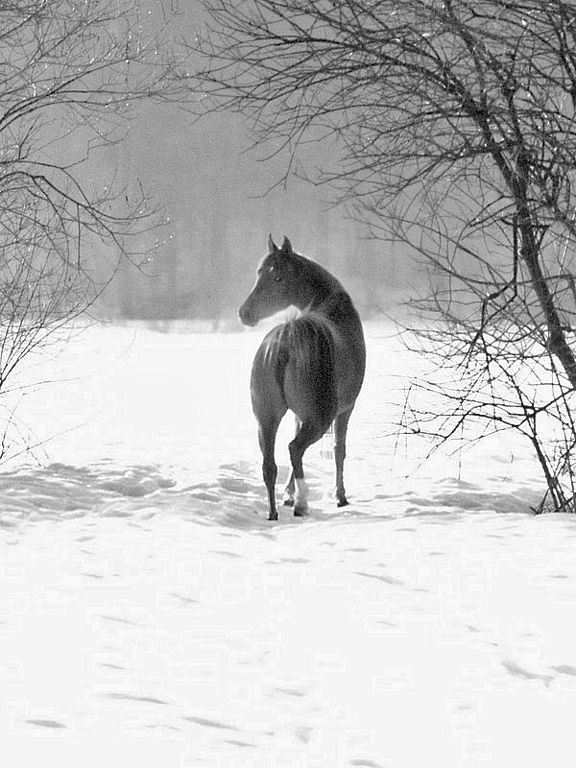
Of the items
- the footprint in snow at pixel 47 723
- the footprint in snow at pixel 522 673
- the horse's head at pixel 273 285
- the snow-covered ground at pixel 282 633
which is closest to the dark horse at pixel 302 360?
the horse's head at pixel 273 285

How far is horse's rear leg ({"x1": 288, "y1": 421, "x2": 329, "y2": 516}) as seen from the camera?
7.26 m

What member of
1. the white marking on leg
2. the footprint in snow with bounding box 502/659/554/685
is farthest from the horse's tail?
the footprint in snow with bounding box 502/659/554/685

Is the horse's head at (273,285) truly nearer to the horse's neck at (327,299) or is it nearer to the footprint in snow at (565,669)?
the horse's neck at (327,299)

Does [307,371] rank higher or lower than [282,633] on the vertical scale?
higher

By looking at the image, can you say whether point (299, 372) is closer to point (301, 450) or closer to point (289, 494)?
point (301, 450)

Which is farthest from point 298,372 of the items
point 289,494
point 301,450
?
point 289,494

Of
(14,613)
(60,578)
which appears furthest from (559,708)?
(60,578)

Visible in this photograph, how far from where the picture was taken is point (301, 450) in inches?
286

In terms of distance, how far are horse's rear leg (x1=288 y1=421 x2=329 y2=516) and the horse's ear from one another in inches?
67.6

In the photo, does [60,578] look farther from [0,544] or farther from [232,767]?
[232,767]

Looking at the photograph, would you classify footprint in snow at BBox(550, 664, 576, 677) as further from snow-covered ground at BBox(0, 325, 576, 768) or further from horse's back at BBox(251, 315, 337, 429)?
horse's back at BBox(251, 315, 337, 429)

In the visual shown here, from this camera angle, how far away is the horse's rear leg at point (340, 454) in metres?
7.86

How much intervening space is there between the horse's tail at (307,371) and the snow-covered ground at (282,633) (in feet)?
3.00

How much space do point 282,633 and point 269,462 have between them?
11.8ft
